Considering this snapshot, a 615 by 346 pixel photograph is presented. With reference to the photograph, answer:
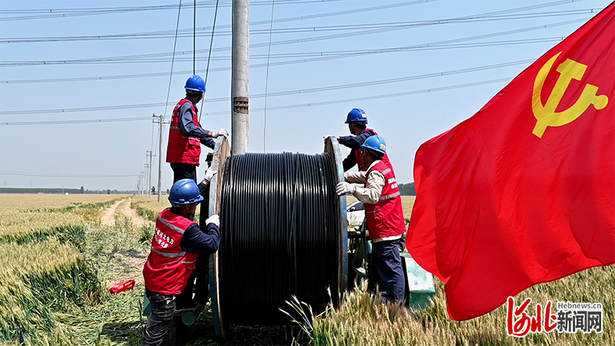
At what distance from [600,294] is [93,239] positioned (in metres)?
11.9

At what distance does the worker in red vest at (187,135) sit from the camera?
19.0ft

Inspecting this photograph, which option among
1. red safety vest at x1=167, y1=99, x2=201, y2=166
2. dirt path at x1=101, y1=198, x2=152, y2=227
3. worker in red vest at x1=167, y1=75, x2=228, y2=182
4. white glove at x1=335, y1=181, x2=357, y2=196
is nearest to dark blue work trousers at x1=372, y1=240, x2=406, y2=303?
white glove at x1=335, y1=181, x2=357, y2=196

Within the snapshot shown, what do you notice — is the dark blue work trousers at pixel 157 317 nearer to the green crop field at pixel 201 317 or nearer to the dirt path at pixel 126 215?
the green crop field at pixel 201 317

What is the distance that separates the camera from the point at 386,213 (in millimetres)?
5133

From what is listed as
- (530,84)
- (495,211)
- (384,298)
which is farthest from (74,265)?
(530,84)

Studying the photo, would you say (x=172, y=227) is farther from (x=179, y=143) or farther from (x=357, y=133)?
(x=357, y=133)

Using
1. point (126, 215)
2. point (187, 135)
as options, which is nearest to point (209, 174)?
point (187, 135)

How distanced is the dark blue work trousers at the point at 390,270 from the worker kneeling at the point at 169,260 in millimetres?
1686

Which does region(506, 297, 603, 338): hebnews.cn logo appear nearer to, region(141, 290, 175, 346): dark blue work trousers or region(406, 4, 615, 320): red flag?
region(406, 4, 615, 320): red flag

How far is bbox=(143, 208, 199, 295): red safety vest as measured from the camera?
4500mm

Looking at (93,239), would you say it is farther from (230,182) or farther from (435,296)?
(435,296)

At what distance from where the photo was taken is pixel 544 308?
4.63 m

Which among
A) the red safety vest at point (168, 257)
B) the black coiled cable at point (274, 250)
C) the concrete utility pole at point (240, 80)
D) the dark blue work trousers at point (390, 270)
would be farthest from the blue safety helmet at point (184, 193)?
the concrete utility pole at point (240, 80)

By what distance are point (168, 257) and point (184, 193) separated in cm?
60
